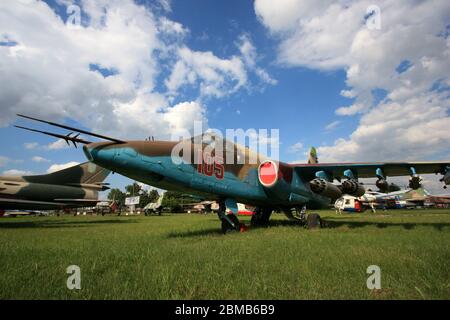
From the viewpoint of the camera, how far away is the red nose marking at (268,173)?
1137 centimetres

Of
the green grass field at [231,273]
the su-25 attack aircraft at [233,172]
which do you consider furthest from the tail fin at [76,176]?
the green grass field at [231,273]

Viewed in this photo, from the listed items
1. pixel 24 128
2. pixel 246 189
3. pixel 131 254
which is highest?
pixel 24 128

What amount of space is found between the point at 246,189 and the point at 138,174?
4.54 meters

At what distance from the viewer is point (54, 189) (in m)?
19.5

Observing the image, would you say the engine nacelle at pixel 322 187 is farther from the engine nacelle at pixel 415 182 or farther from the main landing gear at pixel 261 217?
the main landing gear at pixel 261 217

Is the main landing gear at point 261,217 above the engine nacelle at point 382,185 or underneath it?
underneath

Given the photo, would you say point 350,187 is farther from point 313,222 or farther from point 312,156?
point 312,156

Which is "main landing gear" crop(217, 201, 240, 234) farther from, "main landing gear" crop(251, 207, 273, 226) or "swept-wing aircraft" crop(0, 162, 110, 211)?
"swept-wing aircraft" crop(0, 162, 110, 211)

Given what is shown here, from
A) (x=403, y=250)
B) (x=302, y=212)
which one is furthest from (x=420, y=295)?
(x=302, y=212)

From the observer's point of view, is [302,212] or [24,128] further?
[302,212]
